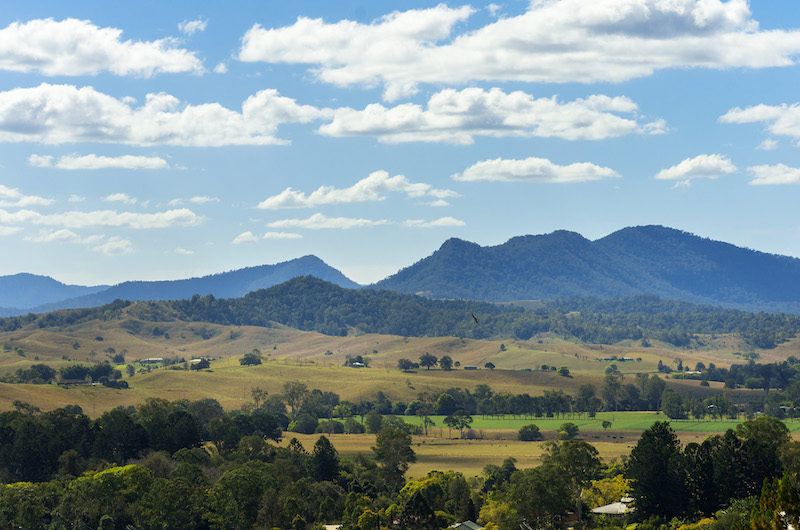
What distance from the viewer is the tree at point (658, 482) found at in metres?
94.6

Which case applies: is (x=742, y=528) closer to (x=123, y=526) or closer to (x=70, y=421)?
(x=123, y=526)

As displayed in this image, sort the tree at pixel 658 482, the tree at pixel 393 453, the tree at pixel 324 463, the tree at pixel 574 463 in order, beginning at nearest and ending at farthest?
the tree at pixel 658 482 < the tree at pixel 574 463 < the tree at pixel 324 463 < the tree at pixel 393 453

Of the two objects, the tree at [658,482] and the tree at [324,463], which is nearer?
the tree at [658,482]

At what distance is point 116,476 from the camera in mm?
104375

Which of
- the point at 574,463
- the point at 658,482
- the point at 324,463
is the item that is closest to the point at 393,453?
the point at 324,463

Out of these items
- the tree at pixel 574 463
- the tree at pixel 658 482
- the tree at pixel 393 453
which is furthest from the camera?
the tree at pixel 393 453

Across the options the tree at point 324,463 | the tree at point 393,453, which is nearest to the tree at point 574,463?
the tree at point 324,463

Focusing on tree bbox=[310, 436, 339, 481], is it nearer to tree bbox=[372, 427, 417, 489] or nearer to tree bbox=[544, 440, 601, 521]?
tree bbox=[372, 427, 417, 489]

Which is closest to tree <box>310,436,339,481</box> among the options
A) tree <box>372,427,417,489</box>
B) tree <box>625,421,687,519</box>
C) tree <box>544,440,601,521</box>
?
tree <box>372,427,417,489</box>

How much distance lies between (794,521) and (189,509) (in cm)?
6697

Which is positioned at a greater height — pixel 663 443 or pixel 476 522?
pixel 663 443

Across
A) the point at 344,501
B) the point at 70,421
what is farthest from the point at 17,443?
the point at 344,501

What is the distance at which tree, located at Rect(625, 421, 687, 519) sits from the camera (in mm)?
94562

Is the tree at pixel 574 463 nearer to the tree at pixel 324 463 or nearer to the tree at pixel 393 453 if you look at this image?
the tree at pixel 324 463
